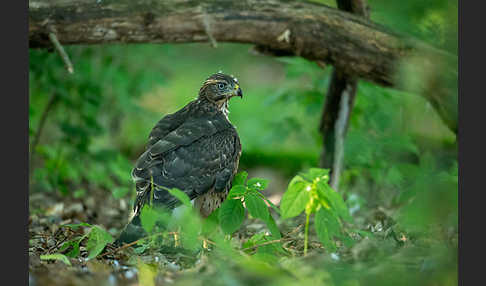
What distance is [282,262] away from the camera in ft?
10.1

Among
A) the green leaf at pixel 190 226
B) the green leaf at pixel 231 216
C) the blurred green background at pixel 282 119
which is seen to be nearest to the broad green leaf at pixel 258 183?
the green leaf at pixel 231 216

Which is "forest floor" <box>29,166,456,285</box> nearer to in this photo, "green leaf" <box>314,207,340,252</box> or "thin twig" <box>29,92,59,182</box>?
"green leaf" <box>314,207,340,252</box>

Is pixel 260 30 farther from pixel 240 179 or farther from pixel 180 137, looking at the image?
pixel 240 179

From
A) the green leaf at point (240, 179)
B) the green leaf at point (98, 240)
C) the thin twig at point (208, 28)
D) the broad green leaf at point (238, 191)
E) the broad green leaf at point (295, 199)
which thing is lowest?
the green leaf at point (98, 240)

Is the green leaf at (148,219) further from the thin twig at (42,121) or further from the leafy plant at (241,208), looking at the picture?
the thin twig at (42,121)

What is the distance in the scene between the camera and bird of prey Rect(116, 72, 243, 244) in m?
3.91

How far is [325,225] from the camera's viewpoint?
10.2 feet

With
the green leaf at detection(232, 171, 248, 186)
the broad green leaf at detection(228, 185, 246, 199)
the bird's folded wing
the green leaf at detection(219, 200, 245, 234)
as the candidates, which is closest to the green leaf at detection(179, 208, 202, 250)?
the green leaf at detection(219, 200, 245, 234)

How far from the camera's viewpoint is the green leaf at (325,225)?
10.2 ft

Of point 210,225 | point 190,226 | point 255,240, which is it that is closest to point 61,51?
point 210,225

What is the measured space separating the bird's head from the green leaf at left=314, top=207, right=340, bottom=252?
173cm

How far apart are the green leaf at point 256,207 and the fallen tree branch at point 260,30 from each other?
1.70 metres

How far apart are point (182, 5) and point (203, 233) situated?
6.43 feet

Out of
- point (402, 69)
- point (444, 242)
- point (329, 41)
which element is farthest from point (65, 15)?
point (444, 242)
